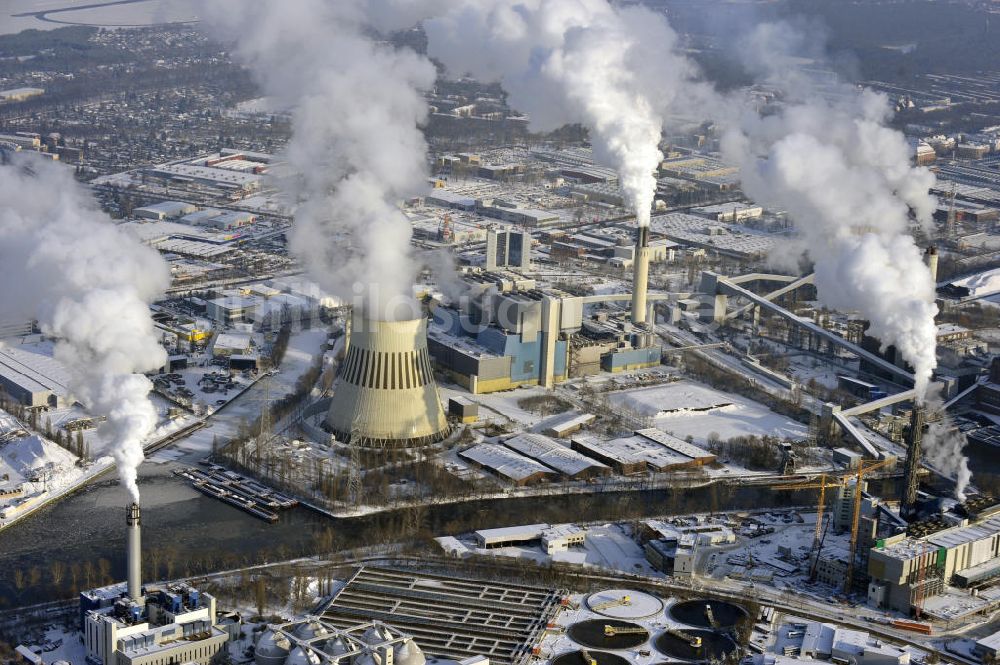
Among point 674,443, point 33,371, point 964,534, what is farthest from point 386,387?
point 964,534

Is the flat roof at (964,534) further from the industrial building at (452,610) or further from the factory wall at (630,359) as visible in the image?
the factory wall at (630,359)

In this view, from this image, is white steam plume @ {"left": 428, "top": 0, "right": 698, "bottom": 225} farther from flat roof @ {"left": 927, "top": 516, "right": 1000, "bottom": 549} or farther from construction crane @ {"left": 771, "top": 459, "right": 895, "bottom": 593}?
flat roof @ {"left": 927, "top": 516, "right": 1000, "bottom": 549}

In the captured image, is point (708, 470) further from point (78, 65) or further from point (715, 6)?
point (78, 65)

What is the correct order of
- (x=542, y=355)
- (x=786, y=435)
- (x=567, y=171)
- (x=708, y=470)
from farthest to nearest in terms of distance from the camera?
(x=567, y=171), (x=542, y=355), (x=786, y=435), (x=708, y=470)

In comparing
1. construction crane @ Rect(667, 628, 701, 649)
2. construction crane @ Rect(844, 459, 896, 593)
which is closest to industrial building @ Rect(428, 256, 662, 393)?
construction crane @ Rect(844, 459, 896, 593)

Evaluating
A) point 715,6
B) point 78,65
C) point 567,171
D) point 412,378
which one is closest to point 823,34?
point 715,6

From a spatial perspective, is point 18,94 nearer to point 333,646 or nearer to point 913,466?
point 913,466

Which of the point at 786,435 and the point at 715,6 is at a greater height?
the point at 715,6
